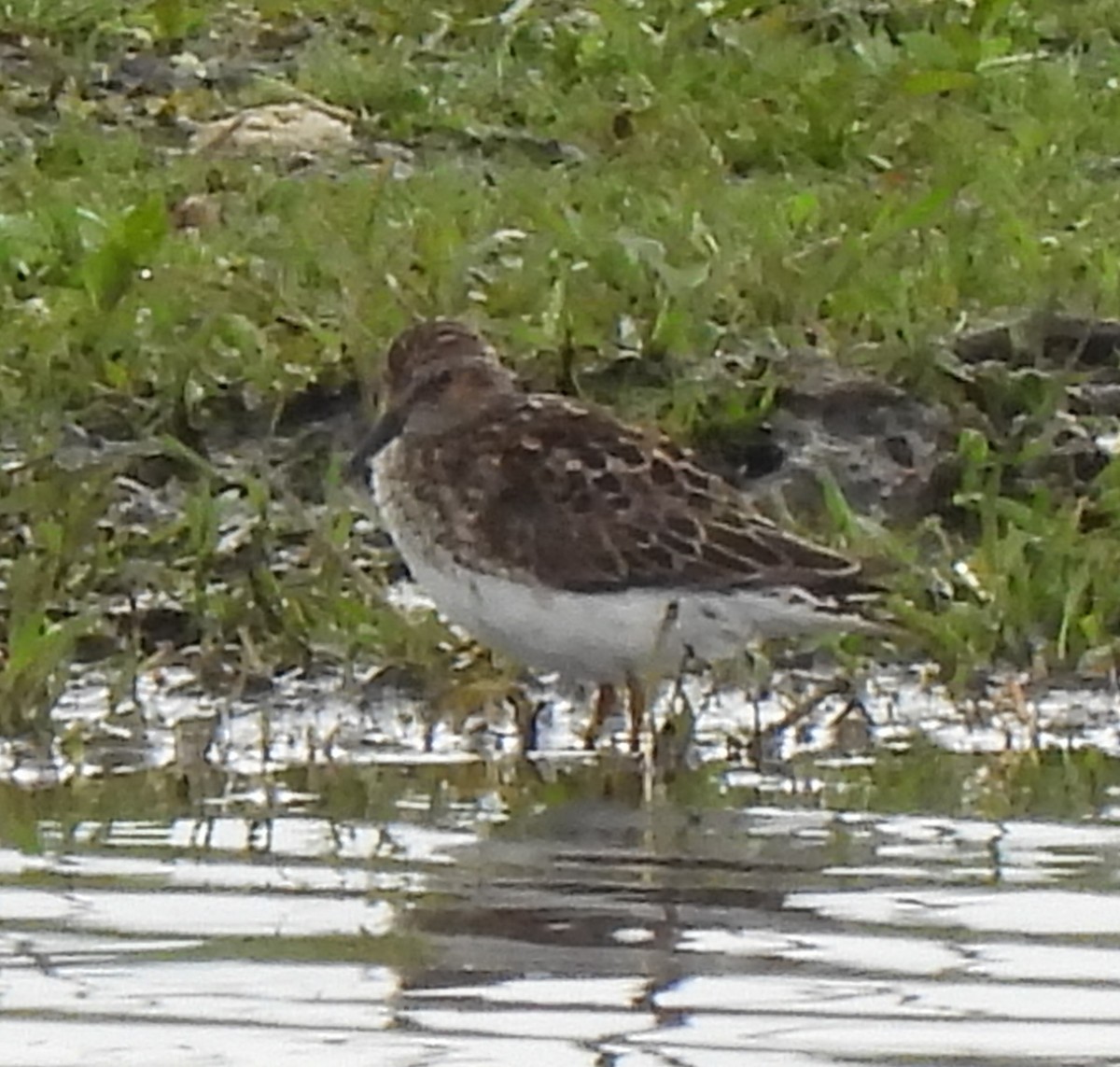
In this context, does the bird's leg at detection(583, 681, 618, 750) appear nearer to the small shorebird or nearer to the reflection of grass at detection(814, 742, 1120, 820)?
the small shorebird

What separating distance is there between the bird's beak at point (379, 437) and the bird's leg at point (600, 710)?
0.82m

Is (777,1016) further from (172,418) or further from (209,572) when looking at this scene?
(172,418)

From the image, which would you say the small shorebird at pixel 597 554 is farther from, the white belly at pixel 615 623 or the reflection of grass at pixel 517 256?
the reflection of grass at pixel 517 256

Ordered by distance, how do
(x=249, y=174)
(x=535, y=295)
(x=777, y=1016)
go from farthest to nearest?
(x=249, y=174) < (x=535, y=295) < (x=777, y=1016)

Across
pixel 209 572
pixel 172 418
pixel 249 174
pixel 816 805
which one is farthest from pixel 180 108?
pixel 816 805

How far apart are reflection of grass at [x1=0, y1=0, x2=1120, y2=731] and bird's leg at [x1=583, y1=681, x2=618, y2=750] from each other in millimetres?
366

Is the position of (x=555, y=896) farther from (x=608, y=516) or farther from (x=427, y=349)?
(x=427, y=349)

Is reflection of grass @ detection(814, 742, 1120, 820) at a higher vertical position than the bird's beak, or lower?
lower

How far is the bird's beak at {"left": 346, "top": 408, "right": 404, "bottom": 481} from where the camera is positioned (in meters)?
7.62

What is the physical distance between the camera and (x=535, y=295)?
8953mm

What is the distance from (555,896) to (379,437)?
211 cm

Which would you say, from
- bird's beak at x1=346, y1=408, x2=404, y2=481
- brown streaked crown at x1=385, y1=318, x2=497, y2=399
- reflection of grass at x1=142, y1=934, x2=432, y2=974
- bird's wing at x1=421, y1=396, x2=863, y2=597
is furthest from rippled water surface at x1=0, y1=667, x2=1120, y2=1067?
brown streaked crown at x1=385, y1=318, x2=497, y2=399

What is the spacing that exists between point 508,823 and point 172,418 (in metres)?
2.34

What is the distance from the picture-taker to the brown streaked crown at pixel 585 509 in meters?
6.88
